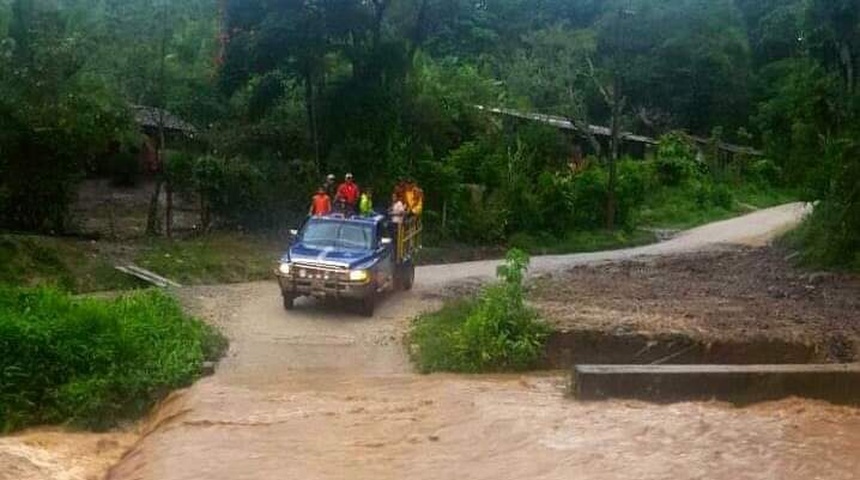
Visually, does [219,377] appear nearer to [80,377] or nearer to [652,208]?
[80,377]

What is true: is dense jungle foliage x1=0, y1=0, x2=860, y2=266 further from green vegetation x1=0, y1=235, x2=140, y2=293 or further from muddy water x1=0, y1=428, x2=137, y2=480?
muddy water x1=0, y1=428, x2=137, y2=480

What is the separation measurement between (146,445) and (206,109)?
17621mm

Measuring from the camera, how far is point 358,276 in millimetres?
19688

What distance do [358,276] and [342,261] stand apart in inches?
14.1

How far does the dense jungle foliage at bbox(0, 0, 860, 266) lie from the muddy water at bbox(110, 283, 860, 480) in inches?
467

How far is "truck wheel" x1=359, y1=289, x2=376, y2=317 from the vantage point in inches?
789

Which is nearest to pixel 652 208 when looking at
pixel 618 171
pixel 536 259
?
pixel 618 171

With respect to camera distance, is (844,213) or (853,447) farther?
(844,213)

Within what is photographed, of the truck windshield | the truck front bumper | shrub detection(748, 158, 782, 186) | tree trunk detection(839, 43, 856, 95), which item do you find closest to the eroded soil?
the truck front bumper

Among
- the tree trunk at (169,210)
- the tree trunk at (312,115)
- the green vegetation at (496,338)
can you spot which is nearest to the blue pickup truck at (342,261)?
the green vegetation at (496,338)

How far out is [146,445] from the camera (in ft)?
42.1

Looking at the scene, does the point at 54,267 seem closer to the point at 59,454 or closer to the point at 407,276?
the point at 407,276

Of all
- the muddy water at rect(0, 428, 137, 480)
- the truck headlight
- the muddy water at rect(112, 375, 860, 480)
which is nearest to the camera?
the muddy water at rect(112, 375, 860, 480)

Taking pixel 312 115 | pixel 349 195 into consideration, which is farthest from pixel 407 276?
pixel 312 115
